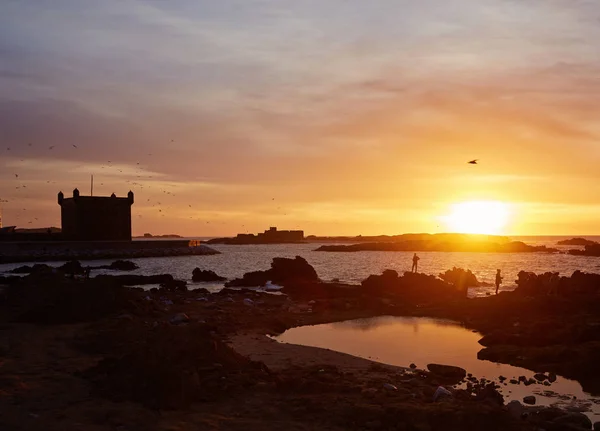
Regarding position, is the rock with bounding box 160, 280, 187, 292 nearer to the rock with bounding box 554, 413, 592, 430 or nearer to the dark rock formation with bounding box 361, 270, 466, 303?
the dark rock formation with bounding box 361, 270, 466, 303

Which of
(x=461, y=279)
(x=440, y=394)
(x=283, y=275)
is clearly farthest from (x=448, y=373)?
(x=283, y=275)

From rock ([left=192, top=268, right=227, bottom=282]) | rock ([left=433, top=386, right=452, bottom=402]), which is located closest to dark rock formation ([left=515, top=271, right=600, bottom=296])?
rock ([left=433, top=386, right=452, bottom=402])

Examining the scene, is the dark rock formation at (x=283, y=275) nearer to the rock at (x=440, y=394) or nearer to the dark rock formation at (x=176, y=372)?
the dark rock formation at (x=176, y=372)

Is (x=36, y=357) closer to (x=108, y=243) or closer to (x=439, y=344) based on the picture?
(x=439, y=344)

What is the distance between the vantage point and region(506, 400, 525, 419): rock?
10502mm

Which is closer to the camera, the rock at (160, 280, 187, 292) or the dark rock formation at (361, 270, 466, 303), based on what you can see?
the dark rock formation at (361, 270, 466, 303)

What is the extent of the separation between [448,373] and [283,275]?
2983 centimetres

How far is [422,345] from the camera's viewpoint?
62.7 ft

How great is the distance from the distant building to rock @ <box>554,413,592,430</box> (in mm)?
97725

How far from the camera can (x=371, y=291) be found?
112 ft

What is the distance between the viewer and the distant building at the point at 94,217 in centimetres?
9856

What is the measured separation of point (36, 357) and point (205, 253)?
111m

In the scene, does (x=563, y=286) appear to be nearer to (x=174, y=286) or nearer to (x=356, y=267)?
(x=174, y=286)

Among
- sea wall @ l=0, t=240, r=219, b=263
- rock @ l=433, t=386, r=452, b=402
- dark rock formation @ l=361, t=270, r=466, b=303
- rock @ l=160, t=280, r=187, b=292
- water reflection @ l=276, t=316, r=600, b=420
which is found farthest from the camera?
sea wall @ l=0, t=240, r=219, b=263
